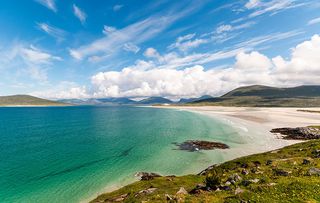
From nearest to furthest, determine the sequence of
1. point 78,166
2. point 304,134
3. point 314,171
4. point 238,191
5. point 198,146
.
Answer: point 238,191, point 314,171, point 78,166, point 198,146, point 304,134

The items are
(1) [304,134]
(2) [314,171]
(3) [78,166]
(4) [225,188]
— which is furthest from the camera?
(1) [304,134]

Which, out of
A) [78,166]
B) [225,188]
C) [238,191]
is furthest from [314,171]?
[78,166]

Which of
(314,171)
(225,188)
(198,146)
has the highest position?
(314,171)

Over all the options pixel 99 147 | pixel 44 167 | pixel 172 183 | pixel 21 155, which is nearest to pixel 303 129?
pixel 172 183

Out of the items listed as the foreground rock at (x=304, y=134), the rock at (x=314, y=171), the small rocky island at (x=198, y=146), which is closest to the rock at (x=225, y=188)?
the rock at (x=314, y=171)

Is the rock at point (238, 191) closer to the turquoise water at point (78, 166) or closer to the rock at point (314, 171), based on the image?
the rock at point (314, 171)

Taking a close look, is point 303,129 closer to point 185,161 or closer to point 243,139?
point 243,139

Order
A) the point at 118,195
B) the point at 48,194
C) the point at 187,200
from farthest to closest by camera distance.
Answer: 1. the point at 48,194
2. the point at 118,195
3. the point at 187,200

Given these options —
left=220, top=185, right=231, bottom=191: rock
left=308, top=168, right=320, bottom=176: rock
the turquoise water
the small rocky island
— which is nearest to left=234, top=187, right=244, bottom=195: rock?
left=220, top=185, right=231, bottom=191: rock

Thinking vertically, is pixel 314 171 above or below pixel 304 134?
above

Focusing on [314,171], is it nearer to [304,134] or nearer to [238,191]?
[238,191]

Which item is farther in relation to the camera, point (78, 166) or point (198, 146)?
point (198, 146)
